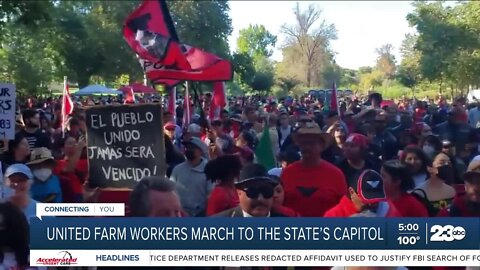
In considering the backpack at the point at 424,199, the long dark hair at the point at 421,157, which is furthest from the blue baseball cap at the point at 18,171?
the long dark hair at the point at 421,157

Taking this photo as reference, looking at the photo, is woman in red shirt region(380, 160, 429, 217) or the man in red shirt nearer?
woman in red shirt region(380, 160, 429, 217)

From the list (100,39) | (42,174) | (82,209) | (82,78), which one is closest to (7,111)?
(42,174)

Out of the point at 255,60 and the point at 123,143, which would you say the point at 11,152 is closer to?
the point at 123,143

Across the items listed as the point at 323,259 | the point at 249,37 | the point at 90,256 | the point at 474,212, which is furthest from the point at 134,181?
the point at 249,37

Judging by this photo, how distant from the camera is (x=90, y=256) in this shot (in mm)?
4426

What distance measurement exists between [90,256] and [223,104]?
11.5 metres

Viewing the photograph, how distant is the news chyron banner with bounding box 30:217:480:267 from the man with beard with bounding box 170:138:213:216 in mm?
2570

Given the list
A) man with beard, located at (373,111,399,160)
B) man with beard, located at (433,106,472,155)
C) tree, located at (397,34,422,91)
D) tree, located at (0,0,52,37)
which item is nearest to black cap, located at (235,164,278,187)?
man with beard, located at (373,111,399,160)

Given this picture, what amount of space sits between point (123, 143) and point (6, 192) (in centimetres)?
100

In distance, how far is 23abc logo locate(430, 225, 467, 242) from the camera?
175 inches

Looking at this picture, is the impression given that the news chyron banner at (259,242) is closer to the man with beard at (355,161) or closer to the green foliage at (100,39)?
the man with beard at (355,161)

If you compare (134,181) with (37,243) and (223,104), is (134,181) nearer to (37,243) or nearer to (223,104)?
(37,243)

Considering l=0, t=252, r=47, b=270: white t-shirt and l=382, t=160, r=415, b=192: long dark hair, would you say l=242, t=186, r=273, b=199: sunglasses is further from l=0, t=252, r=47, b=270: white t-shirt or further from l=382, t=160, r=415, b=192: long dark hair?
l=0, t=252, r=47, b=270: white t-shirt

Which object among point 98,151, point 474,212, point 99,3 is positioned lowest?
point 474,212
